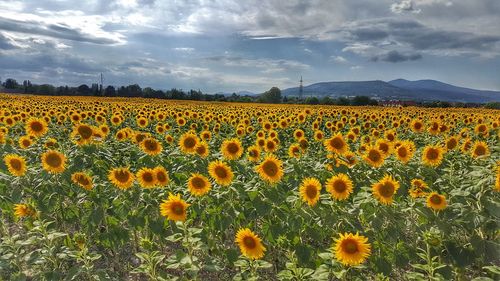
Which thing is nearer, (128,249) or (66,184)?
(66,184)

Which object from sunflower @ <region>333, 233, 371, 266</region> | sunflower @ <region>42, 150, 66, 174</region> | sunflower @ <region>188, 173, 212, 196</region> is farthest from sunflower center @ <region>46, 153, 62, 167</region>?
sunflower @ <region>333, 233, 371, 266</region>

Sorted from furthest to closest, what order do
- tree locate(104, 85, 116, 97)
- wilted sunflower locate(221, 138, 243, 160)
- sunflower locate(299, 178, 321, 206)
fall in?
tree locate(104, 85, 116, 97)
wilted sunflower locate(221, 138, 243, 160)
sunflower locate(299, 178, 321, 206)

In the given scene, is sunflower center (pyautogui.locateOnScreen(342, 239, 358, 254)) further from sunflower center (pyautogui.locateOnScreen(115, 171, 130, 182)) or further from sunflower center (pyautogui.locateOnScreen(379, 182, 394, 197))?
sunflower center (pyautogui.locateOnScreen(115, 171, 130, 182))

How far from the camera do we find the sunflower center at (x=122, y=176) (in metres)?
5.77

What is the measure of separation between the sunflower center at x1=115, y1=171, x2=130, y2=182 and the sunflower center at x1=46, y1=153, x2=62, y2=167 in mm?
876

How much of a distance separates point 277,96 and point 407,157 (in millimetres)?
69168

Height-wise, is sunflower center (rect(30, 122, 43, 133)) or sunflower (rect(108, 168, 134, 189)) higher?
sunflower center (rect(30, 122, 43, 133))

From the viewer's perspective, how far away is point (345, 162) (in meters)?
6.56

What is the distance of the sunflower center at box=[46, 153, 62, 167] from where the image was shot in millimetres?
5871

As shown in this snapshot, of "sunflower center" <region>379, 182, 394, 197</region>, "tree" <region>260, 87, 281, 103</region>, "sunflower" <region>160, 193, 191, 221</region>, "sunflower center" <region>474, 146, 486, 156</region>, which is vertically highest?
"tree" <region>260, 87, 281, 103</region>

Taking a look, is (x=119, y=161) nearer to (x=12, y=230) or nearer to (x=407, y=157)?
(x=12, y=230)

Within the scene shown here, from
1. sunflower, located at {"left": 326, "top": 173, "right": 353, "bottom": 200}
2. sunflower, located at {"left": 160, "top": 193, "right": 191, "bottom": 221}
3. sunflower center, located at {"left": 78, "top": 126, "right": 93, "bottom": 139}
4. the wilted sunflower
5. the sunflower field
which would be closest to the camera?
the sunflower field

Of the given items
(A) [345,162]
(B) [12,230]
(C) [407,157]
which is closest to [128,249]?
(B) [12,230]

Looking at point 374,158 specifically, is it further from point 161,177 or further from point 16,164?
point 16,164
